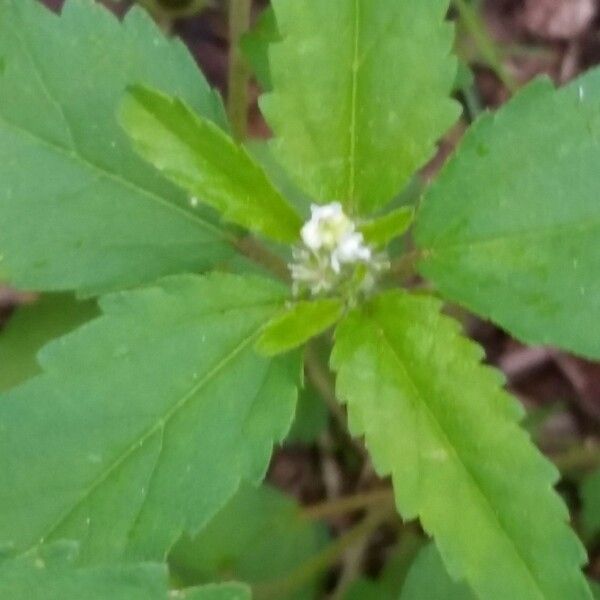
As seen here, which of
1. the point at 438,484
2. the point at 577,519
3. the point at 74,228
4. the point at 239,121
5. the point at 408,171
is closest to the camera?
the point at 438,484

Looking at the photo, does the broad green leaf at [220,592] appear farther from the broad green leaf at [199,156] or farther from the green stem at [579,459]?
the green stem at [579,459]

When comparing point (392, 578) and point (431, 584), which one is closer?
point (431, 584)

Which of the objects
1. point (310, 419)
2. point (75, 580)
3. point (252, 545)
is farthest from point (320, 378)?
point (75, 580)

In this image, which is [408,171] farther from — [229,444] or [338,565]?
[338,565]

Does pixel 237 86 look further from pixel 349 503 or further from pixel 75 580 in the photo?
pixel 75 580


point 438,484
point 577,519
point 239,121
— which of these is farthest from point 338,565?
point 438,484

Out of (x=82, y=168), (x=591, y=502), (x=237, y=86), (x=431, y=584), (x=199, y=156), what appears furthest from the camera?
(x=591, y=502)

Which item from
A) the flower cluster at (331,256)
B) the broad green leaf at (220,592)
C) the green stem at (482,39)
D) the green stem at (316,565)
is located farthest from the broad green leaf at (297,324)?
the green stem at (482,39)
